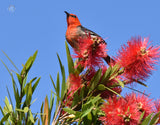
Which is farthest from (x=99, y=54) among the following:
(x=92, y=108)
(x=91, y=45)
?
(x=92, y=108)

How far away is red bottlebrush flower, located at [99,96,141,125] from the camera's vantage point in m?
1.73

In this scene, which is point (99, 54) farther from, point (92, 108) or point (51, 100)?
point (51, 100)

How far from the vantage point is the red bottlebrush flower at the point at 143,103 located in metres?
1.92

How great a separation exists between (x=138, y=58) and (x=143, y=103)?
313 millimetres

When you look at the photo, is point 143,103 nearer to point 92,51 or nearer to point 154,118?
point 154,118

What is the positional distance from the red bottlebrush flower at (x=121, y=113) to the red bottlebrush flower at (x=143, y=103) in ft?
0.38

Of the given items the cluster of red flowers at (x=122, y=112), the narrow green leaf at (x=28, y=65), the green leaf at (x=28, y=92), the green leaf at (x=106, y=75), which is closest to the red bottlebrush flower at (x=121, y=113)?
the cluster of red flowers at (x=122, y=112)

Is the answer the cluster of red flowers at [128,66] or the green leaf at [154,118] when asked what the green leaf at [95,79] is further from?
the green leaf at [154,118]

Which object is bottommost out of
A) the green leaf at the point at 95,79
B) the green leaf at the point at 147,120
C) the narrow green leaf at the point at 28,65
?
the green leaf at the point at 147,120

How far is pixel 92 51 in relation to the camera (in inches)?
73.9

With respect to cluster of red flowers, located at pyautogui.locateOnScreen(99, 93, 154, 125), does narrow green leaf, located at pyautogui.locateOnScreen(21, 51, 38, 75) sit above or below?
above

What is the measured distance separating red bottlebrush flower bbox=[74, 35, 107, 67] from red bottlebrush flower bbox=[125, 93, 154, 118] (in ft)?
1.02

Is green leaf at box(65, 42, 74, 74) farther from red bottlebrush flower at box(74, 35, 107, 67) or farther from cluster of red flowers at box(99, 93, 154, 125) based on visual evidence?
cluster of red flowers at box(99, 93, 154, 125)

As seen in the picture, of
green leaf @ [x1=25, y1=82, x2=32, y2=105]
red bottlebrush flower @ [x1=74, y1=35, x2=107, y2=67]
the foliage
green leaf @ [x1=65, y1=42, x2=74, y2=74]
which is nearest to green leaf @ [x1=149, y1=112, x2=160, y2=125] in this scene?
the foliage
